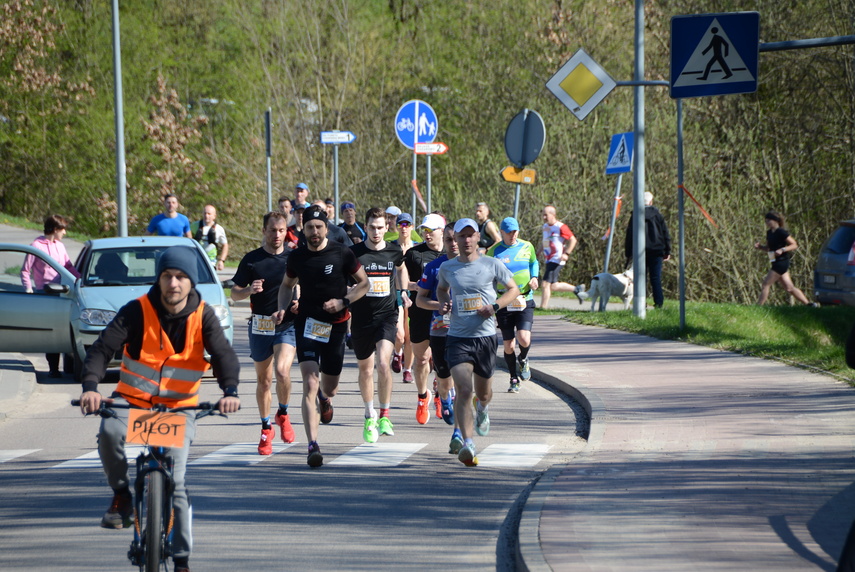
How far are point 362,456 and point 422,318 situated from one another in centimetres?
223

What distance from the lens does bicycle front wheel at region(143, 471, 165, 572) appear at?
213 inches

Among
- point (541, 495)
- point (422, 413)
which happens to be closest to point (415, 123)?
point (422, 413)

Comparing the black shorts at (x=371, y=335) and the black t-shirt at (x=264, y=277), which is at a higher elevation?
the black t-shirt at (x=264, y=277)

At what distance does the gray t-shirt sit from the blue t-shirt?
1067 centimetres

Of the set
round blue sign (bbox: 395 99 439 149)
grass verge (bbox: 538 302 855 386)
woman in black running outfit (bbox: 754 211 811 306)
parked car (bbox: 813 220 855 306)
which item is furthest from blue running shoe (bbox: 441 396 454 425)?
woman in black running outfit (bbox: 754 211 811 306)

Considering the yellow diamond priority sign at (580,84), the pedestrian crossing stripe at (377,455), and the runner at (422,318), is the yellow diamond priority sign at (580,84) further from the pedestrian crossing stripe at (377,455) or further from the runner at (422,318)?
the pedestrian crossing stripe at (377,455)

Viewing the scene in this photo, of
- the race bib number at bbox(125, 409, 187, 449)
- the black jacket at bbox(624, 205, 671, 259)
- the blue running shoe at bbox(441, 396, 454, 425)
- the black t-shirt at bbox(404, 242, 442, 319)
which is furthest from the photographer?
the black jacket at bbox(624, 205, 671, 259)

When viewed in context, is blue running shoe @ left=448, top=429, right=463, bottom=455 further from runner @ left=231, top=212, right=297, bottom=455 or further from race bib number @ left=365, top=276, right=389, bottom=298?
race bib number @ left=365, top=276, right=389, bottom=298

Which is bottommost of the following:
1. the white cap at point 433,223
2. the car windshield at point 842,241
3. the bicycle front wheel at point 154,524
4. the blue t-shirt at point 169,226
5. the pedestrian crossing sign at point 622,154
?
the bicycle front wheel at point 154,524

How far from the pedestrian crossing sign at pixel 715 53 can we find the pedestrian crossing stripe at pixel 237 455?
565 centimetres

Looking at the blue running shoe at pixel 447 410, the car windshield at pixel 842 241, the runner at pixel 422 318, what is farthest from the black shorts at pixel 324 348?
the car windshield at pixel 842 241

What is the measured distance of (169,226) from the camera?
19.2 m

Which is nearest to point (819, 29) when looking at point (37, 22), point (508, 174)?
point (508, 174)

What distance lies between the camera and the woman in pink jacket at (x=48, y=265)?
14.6 meters
